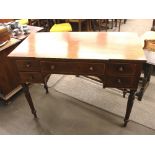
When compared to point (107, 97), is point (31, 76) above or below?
above

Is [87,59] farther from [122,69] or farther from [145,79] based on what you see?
[145,79]

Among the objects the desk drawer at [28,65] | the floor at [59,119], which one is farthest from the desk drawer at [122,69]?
the floor at [59,119]

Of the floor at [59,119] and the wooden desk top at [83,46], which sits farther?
the floor at [59,119]

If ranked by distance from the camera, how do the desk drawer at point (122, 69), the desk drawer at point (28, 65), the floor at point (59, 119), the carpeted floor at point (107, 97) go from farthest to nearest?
the carpeted floor at point (107, 97), the floor at point (59, 119), the desk drawer at point (28, 65), the desk drawer at point (122, 69)

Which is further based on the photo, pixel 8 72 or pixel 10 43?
pixel 8 72

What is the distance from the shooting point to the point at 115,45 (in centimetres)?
135

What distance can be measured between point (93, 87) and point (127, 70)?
1071 millimetres

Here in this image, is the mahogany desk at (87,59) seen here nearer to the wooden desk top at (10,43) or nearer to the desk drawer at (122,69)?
the desk drawer at (122,69)

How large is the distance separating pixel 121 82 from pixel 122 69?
138mm

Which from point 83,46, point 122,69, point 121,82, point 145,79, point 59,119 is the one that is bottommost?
point 59,119

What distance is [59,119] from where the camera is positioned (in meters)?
1.84

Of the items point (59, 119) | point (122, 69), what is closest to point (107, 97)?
point (59, 119)

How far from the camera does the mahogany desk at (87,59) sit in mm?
1199
